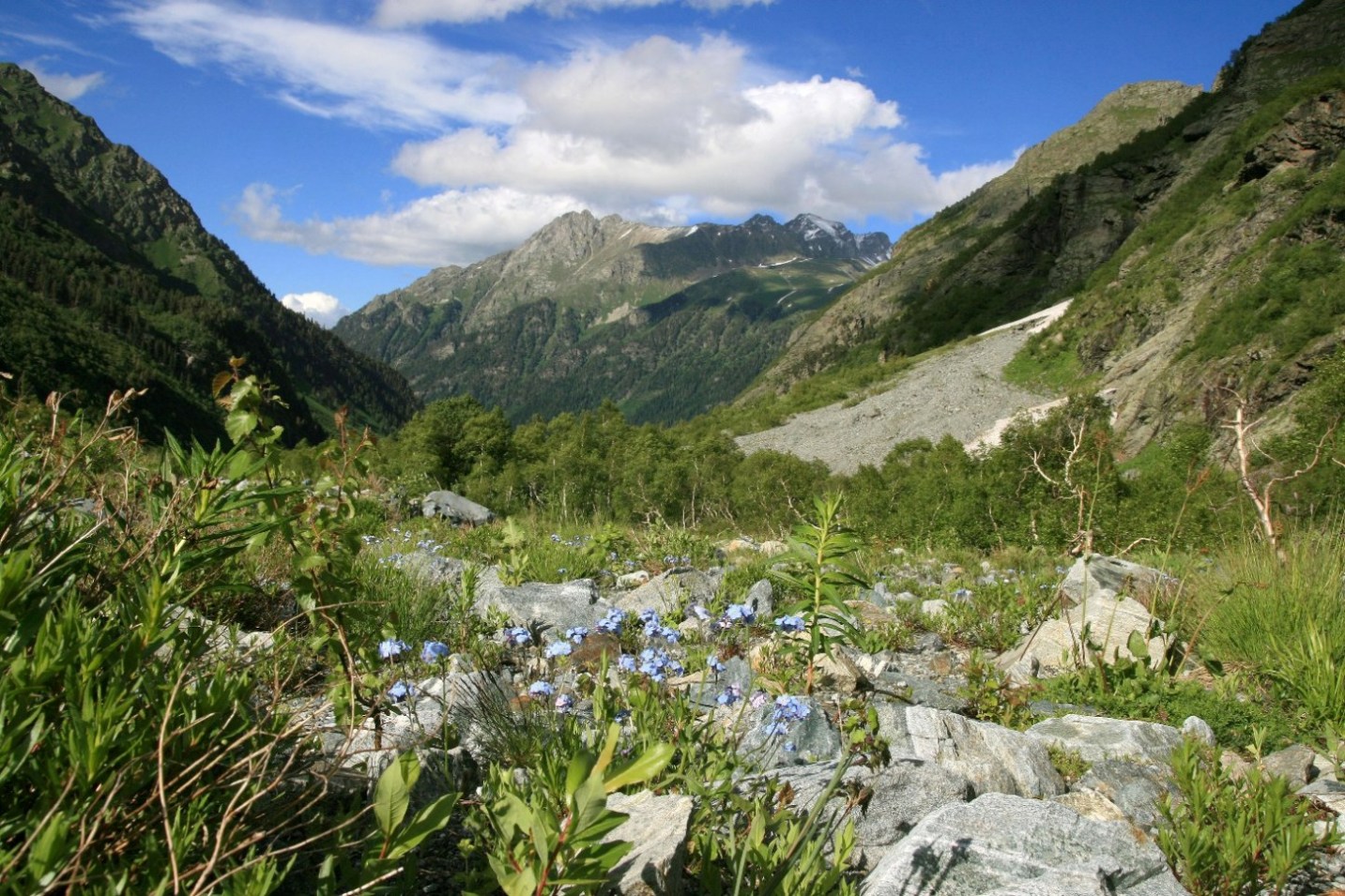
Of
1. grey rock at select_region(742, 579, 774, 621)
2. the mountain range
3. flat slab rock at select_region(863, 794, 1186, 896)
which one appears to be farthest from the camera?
the mountain range

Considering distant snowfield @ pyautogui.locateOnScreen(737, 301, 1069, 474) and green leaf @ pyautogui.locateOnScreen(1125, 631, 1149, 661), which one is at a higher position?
distant snowfield @ pyautogui.locateOnScreen(737, 301, 1069, 474)

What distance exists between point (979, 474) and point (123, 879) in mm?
14585

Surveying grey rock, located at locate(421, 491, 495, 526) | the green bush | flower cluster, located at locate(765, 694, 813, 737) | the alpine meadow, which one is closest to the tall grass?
the alpine meadow

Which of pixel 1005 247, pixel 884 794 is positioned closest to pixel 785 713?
pixel 884 794

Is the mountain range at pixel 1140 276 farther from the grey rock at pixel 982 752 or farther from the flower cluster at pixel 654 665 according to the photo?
the grey rock at pixel 982 752

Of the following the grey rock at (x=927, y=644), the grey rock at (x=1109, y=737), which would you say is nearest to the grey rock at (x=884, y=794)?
the grey rock at (x=1109, y=737)

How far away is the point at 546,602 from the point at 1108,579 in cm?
484

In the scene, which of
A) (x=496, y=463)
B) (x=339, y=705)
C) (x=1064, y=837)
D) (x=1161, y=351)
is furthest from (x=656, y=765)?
(x=1161, y=351)

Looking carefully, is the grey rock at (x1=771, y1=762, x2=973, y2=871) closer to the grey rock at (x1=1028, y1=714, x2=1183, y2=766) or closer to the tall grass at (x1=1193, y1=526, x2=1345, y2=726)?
the grey rock at (x1=1028, y1=714, x2=1183, y2=766)

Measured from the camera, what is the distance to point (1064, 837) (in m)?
2.63

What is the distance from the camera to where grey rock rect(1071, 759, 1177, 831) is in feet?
10.5

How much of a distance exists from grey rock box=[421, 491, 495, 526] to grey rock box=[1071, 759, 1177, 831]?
33.4 ft

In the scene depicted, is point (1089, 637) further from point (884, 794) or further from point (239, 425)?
point (239, 425)

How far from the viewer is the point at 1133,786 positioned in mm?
3387
